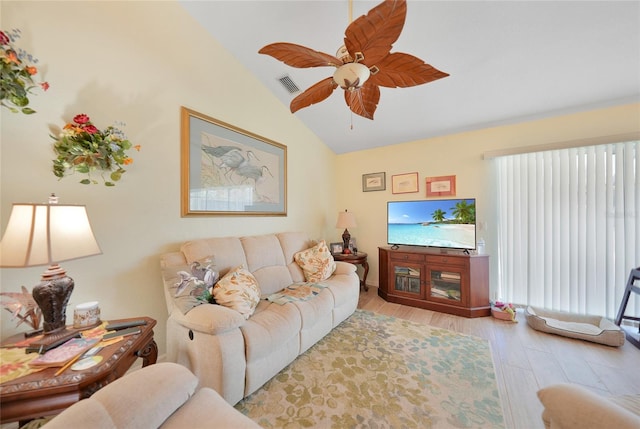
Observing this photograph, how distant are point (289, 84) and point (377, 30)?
71.6 inches

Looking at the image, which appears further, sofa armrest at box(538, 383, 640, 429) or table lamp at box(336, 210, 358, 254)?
table lamp at box(336, 210, 358, 254)

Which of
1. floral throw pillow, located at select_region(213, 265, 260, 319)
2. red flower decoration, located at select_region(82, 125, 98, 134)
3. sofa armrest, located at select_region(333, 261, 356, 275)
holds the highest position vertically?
red flower decoration, located at select_region(82, 125, 98, 134)

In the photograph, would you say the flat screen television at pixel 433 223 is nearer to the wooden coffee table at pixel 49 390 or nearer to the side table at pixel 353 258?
the side table at pixel 353 258

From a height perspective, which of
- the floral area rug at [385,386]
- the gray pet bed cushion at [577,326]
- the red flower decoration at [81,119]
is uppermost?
→ the red flower decoration at [81,119]

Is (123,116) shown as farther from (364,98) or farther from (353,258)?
(353,258)

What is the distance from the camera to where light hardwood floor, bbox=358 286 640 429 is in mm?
1410

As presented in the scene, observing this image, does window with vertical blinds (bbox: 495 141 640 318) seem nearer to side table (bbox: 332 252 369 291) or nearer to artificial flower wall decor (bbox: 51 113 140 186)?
side table (bbox: 332 252 369 291)

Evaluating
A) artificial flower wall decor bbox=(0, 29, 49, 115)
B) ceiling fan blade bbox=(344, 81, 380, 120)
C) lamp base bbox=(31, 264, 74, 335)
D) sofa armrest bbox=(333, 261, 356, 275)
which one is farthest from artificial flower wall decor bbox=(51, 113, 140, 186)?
sofa armrest bbox=(333, 261, 356, 275)

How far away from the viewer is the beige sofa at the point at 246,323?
1.29m

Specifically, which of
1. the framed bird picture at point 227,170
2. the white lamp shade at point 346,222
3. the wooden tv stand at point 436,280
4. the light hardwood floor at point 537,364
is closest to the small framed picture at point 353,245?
the white lamp shade at point 346,222

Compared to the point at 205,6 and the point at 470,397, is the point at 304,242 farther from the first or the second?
the point at 205,6

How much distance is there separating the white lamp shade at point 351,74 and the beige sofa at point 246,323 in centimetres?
155

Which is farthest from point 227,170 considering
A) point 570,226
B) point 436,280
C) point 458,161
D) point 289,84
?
point 570,226

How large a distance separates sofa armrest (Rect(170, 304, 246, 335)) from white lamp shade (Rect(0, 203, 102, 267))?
639 mm
